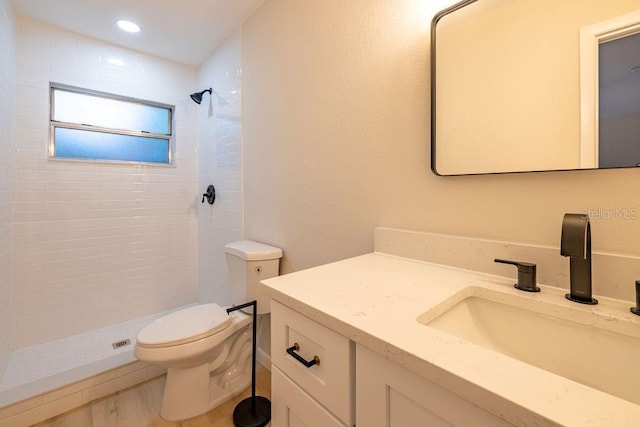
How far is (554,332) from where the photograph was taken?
2.10 feet

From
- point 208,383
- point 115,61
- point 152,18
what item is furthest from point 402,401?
point 115,61

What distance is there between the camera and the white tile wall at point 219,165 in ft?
6.99

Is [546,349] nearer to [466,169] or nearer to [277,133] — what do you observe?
[466,169]

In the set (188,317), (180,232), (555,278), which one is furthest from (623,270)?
(180,232)

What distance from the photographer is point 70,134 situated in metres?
2.20

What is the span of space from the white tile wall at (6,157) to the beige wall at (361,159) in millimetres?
1447

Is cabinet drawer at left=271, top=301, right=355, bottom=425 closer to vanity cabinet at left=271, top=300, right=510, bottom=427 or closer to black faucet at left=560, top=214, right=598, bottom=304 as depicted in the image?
vanity cabinet at left=271, top=300, right=510, bottom=427

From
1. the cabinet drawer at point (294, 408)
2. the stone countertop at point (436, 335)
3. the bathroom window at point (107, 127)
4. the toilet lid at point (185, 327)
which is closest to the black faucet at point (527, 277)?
the stone countertop at point (436, 335)

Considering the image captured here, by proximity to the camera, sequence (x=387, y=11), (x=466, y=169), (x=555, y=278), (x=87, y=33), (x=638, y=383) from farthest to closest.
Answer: (x=87, y=33) → (x=387, y=11) → (x=466, y=169) → (x=555, y=278) → (x=638, y=383)

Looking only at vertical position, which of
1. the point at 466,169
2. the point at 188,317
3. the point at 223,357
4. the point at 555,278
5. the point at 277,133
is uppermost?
the point at 277,133

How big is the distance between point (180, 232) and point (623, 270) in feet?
9.58

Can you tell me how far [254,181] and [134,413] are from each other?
4.87ft

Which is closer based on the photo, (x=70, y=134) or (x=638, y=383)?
(x=638, y=383)

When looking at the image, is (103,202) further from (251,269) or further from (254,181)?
(251,269)
